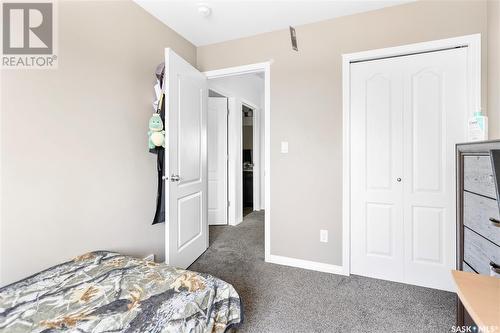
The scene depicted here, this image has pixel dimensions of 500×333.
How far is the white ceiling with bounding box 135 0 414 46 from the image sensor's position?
195 cm

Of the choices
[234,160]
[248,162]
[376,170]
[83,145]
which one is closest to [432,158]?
[376,170]

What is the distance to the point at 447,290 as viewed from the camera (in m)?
1.87

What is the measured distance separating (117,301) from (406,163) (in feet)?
7.57

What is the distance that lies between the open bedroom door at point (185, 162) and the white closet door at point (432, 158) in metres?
2.01

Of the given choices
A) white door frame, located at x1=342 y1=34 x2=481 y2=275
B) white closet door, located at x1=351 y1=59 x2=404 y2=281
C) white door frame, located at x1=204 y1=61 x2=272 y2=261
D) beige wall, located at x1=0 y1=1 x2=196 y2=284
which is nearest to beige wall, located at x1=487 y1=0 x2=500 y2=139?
white door frame, located at x1=342 y1=34 x2=481 y2=275

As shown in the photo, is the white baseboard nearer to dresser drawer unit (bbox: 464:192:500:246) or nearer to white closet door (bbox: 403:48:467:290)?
white closet door (bbox: 403:48:467:290)

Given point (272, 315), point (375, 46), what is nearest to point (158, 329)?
point (272, 315)

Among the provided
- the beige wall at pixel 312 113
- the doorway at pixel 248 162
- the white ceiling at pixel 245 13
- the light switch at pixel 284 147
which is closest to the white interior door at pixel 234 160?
the doorway at pixel 248 162

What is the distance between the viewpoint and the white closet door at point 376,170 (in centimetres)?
202

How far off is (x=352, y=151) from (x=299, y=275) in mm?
1303

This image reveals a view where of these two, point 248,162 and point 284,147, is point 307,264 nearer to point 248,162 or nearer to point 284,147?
point 284,147

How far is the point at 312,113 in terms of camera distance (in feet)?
7.42

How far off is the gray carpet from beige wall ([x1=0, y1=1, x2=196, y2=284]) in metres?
0.94

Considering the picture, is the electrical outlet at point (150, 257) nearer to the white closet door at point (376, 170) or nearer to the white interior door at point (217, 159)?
the white interior door at point (217, 159)
